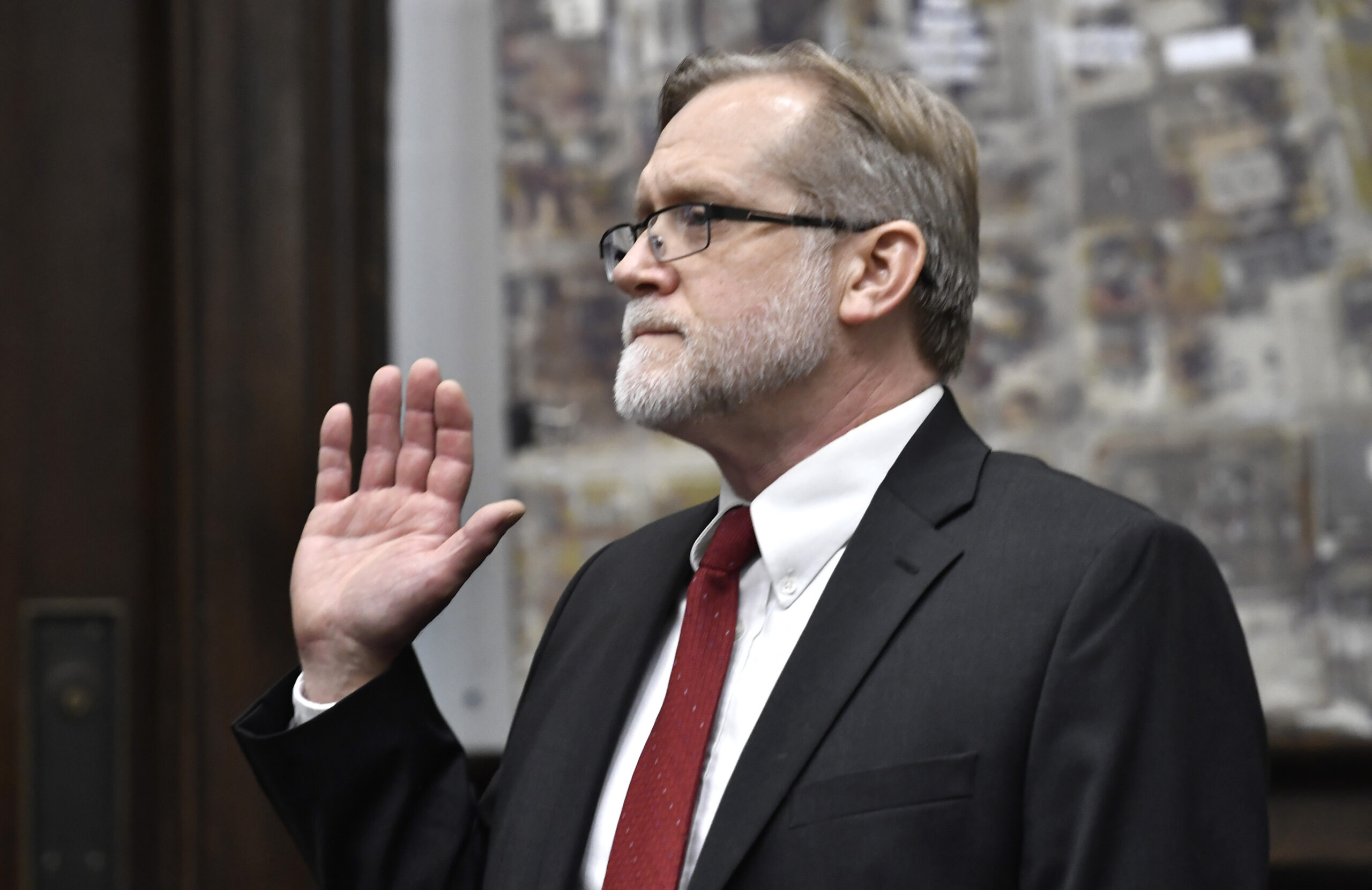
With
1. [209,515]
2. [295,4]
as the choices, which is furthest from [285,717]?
[295,4]

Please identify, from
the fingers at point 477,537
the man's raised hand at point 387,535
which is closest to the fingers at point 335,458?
the man's raised hand at point 387,535

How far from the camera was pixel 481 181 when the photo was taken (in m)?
2.02

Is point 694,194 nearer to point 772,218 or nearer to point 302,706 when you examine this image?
point 772,218

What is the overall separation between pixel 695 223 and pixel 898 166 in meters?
0.23

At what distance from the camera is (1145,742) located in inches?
38.0

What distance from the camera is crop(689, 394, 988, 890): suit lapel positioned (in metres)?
1.03

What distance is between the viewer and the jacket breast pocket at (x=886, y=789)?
0.99 meters

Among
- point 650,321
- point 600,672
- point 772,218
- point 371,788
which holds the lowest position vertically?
point 371,788

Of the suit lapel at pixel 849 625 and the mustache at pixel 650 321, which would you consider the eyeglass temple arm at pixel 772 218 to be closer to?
the mustache at pixel 650 321

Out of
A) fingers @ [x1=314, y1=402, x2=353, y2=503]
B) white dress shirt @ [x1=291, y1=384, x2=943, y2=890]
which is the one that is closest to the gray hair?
white dress shirt @ [x1=291, y1=384, x2=943, y2=890]

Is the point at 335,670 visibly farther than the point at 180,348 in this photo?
No

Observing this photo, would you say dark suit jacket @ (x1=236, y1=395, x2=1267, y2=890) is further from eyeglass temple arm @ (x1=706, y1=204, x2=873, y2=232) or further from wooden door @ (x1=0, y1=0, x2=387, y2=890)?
wooden door @ (x1=0, y1=0, x2=387, y2=890)

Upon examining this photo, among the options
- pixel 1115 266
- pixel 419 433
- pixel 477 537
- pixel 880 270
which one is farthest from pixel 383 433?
pixel 1115 266

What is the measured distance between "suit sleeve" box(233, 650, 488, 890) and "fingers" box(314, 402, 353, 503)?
0.64 ft
